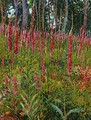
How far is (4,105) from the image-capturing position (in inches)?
207

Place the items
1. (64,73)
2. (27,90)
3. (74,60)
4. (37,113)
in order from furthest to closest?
(74,60) < (64,73) < (27,90) < (37,113)

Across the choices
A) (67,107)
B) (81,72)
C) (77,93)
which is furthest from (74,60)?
(67,107)

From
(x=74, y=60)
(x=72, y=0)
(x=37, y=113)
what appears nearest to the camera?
(x=37, y=113)

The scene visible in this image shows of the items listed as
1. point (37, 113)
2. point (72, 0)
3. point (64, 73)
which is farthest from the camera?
point (72, 0)

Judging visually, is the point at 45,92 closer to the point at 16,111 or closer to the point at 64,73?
the point at 16,111

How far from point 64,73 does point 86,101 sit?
1510 mm

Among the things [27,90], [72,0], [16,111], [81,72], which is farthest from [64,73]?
[72,0]

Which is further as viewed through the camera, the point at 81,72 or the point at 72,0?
the point at 72,0

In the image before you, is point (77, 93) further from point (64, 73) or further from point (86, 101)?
point (64, 73)

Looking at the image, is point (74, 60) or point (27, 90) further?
point (74, 60)

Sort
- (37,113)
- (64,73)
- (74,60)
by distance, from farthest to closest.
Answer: (74,60) < (64,73) < (37,113)

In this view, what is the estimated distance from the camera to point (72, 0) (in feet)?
165

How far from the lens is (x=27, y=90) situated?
546cm

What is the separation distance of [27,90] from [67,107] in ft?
2.35
